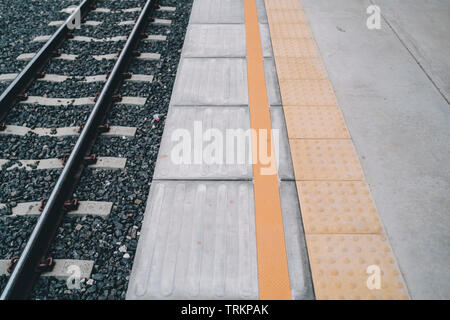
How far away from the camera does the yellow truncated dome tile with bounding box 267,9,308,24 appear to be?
549cm

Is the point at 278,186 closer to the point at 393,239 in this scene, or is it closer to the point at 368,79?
the point at 393,239

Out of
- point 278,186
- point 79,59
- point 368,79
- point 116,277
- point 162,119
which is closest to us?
point 116,277

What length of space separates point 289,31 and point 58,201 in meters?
4.57

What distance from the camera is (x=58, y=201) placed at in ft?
9.37

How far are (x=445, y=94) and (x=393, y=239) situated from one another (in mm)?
2573

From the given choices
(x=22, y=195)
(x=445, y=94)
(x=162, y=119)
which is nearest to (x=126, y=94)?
(x=162, y=119)

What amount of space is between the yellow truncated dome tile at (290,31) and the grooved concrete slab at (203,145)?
211 centimetres

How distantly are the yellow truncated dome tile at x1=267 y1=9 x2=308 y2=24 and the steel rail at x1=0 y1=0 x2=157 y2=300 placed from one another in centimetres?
297

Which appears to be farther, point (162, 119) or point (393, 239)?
point (162, 119)

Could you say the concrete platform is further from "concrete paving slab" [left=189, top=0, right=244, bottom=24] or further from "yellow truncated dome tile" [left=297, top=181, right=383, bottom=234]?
"concrete paving slab" [left=189, top=0, right=244, bottom=24]

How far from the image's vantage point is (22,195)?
3.07 metres

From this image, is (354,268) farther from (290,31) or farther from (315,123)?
(290,31)

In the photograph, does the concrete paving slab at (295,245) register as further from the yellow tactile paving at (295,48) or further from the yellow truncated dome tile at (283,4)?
the yellow truncated dome tile at (283,4)

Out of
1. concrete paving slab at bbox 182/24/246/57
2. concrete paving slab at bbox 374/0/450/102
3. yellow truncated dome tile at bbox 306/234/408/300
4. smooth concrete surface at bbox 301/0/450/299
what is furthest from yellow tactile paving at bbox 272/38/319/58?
yellow truncated dome tile at bbox 306/234/408/300
